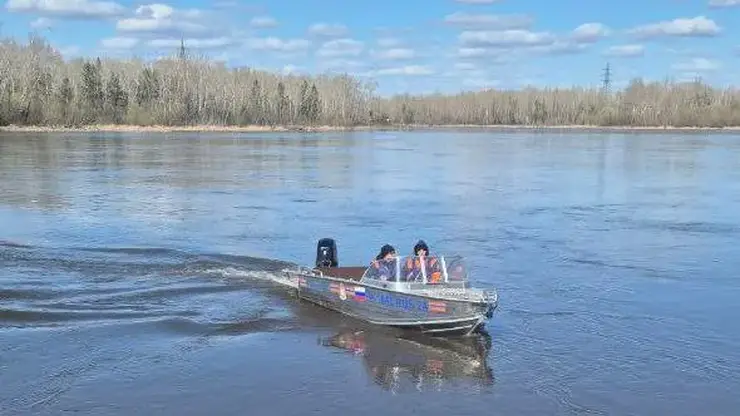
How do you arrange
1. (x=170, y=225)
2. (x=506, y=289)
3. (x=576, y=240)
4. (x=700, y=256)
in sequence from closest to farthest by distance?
(x=506, y=289)
(x=700, y=256)
(x=576, y=240)
(x=170, y=225)

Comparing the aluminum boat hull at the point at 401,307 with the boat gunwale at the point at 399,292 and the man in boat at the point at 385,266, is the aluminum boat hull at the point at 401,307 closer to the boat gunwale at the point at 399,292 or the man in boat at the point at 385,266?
the boat gunwale at the point at 399,292

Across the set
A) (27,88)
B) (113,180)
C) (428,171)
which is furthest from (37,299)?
(27,88)

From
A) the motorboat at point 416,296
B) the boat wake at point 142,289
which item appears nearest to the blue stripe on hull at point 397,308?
the motorboat at point 416,296

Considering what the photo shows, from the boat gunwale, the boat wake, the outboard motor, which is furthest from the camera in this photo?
the outboard motor

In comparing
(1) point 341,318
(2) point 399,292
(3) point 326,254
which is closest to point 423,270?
(2) point 399,292

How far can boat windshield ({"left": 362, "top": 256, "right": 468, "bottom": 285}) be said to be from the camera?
1898cm

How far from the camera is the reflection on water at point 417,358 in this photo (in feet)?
52.7

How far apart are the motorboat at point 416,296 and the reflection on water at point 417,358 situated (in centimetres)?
35

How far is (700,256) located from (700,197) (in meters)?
18.6

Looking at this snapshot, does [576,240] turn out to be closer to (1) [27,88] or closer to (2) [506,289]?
(2) [506,289]

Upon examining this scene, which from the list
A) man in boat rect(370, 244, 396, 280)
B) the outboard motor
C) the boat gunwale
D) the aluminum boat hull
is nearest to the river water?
the aluminum boat hull

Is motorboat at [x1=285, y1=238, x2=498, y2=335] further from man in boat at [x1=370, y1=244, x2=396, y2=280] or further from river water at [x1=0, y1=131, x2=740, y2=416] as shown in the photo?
river water at [x1=0, y1=131, x2=740, y2=416]

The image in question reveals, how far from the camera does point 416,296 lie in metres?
18.3

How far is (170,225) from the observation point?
1321 inches
